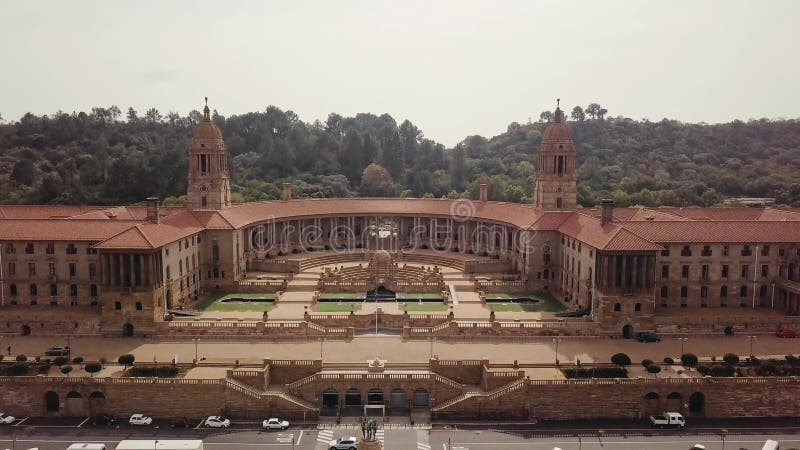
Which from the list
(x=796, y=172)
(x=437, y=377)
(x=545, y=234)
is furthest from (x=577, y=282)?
(x=796, y=172)

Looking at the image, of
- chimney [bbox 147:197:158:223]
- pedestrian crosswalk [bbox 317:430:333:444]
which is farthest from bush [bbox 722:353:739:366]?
chimney [bbox 147:197:158:223]

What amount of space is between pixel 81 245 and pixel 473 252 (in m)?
53.1

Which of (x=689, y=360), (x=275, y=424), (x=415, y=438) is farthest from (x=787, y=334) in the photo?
(x=275, y=424)

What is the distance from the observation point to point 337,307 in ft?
226

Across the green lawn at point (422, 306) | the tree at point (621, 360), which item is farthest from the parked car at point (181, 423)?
the tree at point (621, 360)

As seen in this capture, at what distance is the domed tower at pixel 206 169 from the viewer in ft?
271

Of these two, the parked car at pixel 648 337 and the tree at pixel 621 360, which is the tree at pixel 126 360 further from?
the parked car at pixel 648 337

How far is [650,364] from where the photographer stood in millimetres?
49594

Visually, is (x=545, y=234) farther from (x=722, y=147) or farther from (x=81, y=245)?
(x=722, y=147)

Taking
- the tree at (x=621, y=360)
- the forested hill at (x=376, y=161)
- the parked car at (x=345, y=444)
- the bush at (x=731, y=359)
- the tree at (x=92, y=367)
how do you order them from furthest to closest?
the forested hill at (x=376, y=161)
the bush at (x=731, y=359)
the tree at (x=621, y=360)
the tree at (x=92, y=367)
the parked car at (x=345, y=444)

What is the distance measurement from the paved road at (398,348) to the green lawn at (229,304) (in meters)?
10.6

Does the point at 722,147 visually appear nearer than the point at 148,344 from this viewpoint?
No

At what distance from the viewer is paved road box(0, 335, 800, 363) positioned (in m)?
53.5

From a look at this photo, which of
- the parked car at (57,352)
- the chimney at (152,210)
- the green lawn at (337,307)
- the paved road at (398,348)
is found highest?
the chimney at (152,210)
